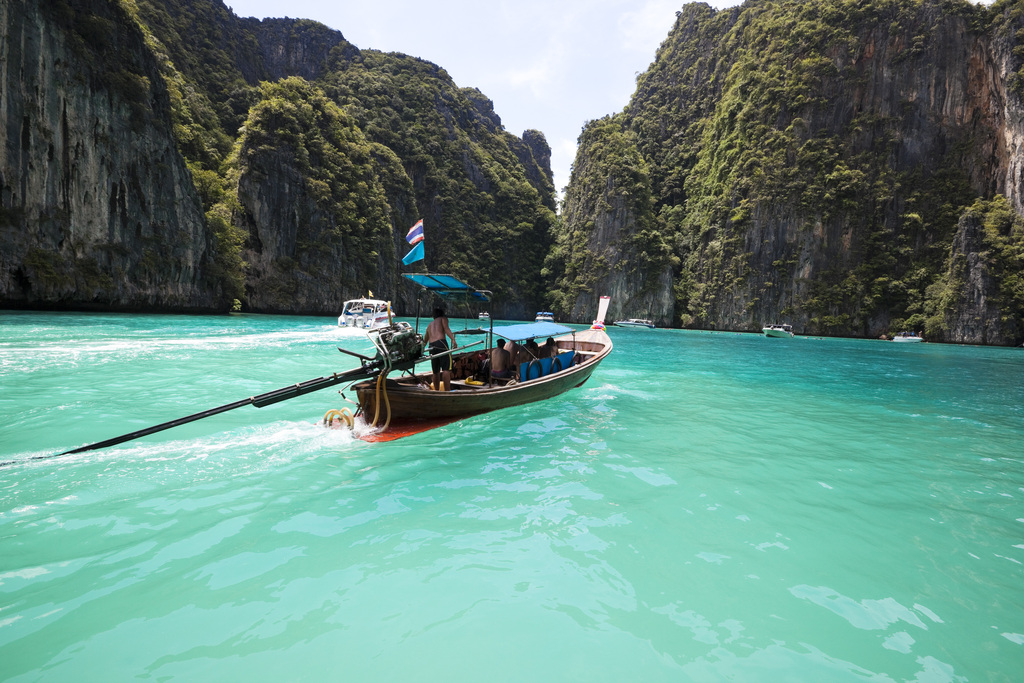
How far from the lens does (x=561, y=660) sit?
2.72 meters

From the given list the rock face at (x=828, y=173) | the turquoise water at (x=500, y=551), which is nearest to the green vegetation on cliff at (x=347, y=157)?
the rock face at (x=828, y=173)

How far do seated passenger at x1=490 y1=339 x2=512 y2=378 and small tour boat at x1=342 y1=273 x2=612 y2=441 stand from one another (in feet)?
0.50

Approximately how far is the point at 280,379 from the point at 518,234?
66763mm

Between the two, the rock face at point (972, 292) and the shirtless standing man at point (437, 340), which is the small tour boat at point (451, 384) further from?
the rock face at point (972, 292)

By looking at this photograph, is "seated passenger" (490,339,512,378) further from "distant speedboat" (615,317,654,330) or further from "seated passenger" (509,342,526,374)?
"distant speedboat" (615,317,654,330)

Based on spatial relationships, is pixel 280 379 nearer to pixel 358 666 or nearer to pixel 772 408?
pixel 358 666

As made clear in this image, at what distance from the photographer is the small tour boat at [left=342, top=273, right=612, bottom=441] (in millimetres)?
7152

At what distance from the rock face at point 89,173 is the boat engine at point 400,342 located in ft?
99.4

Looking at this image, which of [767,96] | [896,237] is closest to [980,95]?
[896,237]

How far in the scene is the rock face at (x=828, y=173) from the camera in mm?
44344

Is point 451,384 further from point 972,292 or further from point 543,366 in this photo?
point 972,292

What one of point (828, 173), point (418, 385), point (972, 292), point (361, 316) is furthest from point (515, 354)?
point (828, 173)

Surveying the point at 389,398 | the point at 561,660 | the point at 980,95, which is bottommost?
the point at 561,660

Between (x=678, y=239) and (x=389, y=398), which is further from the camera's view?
(x=678, y=239)
